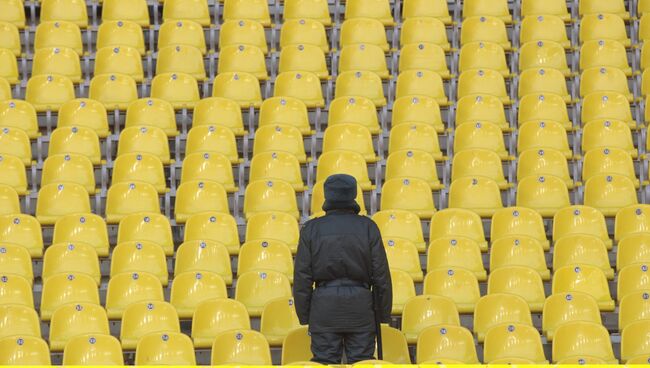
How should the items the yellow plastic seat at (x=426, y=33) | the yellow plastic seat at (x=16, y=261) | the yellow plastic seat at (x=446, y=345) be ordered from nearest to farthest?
the yellow plastic seat at (x=446, y=345)
the yellow plastic seat at (x=16, y=261)
the yellow plastic seat at (x=426, y=33)

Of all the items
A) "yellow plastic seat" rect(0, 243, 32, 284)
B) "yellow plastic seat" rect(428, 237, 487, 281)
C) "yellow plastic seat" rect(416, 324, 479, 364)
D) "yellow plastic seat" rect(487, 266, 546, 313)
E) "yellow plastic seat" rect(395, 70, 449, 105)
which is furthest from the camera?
"yellow plastic seat" rect(395, 70, 449, 105)

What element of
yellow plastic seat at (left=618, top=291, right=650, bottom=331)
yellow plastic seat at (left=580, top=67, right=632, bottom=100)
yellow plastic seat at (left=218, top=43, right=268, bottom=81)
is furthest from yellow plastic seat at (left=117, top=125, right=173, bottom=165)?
yellow plastic seat at (left=618, top=291, right=650, bottom=331)

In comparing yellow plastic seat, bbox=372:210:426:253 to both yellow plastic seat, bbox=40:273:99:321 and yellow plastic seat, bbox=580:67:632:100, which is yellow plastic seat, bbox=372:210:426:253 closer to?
yellow plastic seat, bbox=40:273:99:321

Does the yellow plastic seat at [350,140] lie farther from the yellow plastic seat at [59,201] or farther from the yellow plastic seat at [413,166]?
the yellow plastic seat at [59,201]

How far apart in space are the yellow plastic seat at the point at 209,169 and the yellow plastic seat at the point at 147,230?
1.96 feet

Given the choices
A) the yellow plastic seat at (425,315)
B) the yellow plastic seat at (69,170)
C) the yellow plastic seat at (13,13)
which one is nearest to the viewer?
the yellow plastic seat at (425,315)

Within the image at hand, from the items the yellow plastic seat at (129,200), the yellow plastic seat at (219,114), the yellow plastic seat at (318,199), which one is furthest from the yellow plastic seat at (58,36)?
the yellow plastic seat at (318,199)

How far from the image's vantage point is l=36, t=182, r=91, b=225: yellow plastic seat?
35.7 feet

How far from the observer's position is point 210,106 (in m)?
11.8

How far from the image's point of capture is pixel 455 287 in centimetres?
1002

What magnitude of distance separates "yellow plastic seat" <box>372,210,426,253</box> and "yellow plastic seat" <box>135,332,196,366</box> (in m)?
2.02

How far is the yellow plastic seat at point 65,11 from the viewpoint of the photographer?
1298 centimetres

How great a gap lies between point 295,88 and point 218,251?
7.32ft

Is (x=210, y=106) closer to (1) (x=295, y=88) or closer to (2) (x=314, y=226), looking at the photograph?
(1) (x=295, y=88)
